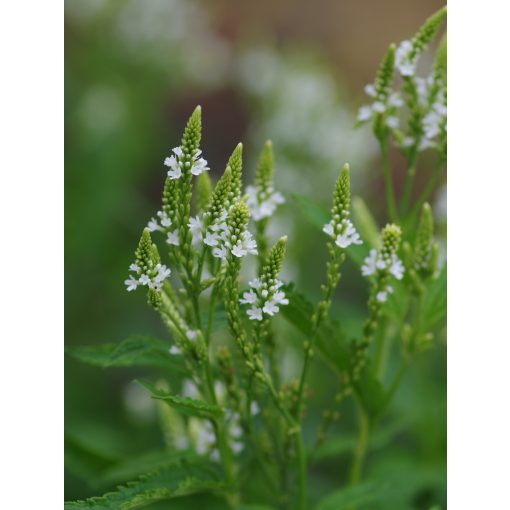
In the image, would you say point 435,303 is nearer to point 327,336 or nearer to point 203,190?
point 327,336

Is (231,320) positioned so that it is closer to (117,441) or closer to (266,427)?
(266,427)

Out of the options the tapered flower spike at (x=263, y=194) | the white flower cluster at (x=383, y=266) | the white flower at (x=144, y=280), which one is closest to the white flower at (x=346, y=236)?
the white flower cluster at (x=383, y=266)

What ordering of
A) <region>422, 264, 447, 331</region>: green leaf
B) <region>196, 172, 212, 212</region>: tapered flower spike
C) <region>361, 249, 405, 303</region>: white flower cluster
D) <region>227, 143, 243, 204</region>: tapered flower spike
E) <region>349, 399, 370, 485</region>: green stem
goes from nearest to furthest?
<region>227, 143, 243, 204</region>: tapered flower spike → <region>361, 249, 405, 303</region>: white flower cluster → <region>196, 172, 212, 212</region>: tapered flower spike → <region>422, 264, 447, 331</region>: green leaf → <region>349, 399, 370, 485</region>: green stem

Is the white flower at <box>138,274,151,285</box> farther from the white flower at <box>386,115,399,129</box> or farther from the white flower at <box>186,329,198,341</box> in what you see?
the white flower at <box>386,115,399,129</box>

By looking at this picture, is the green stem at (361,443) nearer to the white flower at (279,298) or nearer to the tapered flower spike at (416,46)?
A: the white flower at (279,298)

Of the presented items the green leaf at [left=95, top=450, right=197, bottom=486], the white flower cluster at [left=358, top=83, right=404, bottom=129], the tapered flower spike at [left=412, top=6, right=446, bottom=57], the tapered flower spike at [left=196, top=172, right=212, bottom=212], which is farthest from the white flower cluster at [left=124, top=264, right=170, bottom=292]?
the tapered flower spike at [left=412, top=6, right=446, bottom=57]

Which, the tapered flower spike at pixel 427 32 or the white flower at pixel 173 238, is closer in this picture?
the white flower at pixel 173 238
